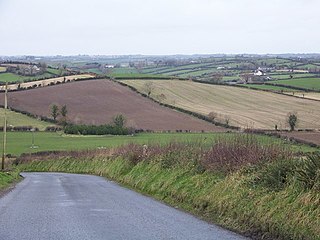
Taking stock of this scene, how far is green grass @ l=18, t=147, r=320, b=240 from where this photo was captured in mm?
10859

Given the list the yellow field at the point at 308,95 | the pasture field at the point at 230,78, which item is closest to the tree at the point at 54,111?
the yellow field at the point at 308,95

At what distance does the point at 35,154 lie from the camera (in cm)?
6475

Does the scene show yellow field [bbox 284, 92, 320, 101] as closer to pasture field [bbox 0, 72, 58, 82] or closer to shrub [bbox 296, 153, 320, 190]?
pasture field [bbox 0, 72, 58, 82]

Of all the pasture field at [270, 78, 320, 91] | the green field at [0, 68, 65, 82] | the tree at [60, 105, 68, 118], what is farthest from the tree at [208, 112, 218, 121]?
the green field at [0, 68, 65, 82]

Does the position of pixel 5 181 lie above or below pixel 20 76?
below

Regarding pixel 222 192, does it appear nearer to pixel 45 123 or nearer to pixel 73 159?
pixel 73 159

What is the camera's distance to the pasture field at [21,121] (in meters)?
81.2

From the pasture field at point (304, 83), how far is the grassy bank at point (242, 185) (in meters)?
86.0

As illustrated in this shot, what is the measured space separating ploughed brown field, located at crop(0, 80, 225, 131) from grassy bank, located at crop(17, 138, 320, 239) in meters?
50.2

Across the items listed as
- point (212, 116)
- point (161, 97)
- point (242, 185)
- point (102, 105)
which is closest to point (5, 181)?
point (242, 185)

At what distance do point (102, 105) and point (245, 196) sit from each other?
78088 mm

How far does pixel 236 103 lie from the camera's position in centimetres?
9362

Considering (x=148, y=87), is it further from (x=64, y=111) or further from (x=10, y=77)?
(x=10, y=77)

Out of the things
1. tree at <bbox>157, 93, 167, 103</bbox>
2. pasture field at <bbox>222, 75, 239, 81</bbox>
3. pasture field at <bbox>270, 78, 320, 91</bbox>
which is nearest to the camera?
tree at <bbox>157, 93, 167, 103</bbox>
